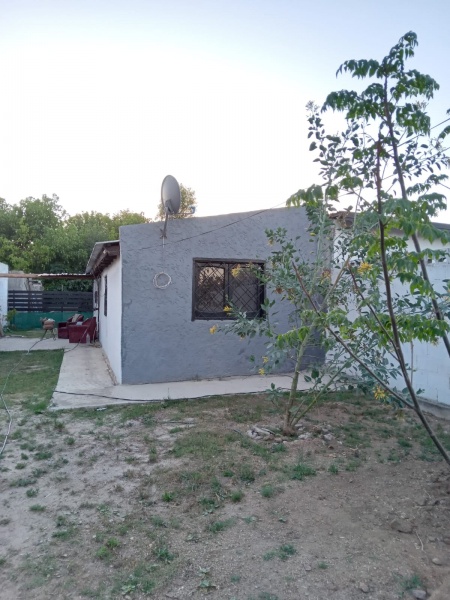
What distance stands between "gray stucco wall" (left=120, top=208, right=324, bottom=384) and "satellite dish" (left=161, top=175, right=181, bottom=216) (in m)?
0.30

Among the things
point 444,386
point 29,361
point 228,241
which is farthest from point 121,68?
point 444,386

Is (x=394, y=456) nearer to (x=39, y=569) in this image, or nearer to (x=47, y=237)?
(x=39, y=569)

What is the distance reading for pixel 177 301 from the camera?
8.05m

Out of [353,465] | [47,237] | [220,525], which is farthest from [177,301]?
[47,237]

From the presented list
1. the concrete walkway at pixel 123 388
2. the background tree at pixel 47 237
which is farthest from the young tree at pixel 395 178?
the background tree at pixel 47 237

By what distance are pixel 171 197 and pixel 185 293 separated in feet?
5.56

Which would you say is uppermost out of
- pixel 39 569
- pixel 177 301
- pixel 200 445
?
pixel 177 301

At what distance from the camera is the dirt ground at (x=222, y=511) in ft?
8.82

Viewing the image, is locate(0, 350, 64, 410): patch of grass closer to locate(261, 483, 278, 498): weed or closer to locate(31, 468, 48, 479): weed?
locate(31, 468, 48, 479): weed

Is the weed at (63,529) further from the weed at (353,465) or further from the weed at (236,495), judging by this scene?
the weed at (353,465)

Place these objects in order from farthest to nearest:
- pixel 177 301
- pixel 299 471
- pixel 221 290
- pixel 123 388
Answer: pixel 221 290 < pixel 177 301 < pixel 123 388 < pixel 299 471

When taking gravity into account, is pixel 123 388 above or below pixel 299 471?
above

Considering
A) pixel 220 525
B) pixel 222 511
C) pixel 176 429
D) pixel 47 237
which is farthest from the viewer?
pixel 47 237

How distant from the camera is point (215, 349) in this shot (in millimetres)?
8328
